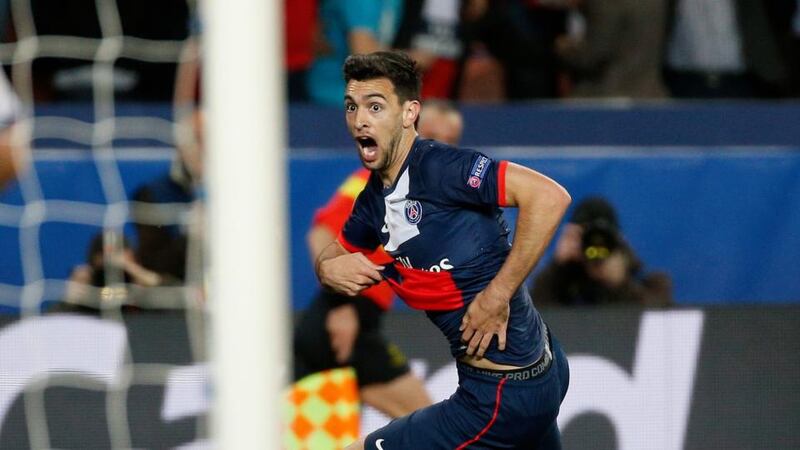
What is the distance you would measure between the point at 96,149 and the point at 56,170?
35cm

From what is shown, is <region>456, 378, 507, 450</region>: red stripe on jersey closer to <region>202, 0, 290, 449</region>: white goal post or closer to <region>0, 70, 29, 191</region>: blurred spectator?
<region>0, 70, 29, 191</region>: blurred spectator

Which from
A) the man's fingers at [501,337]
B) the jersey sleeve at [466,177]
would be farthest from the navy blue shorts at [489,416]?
the jersey sleeve at [466,177]

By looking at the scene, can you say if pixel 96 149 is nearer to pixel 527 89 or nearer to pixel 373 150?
pixel 527 89

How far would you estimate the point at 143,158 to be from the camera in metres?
7.10

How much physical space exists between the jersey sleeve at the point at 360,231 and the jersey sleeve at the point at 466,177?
1.04 ft

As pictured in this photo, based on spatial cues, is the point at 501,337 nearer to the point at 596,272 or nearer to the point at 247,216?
the point at 247,216

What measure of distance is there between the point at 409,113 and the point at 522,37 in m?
4.11

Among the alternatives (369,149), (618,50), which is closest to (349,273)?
(369,149)

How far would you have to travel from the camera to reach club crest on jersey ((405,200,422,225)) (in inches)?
171

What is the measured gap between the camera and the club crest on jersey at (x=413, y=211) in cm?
436

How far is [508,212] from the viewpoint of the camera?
7.13m

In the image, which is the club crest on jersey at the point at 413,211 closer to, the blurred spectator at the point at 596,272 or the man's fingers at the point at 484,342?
the man's fingers at the point at 484,342

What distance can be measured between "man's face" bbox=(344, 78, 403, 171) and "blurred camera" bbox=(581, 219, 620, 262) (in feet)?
8.53

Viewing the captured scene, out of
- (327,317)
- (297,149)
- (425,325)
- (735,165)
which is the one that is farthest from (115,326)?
(735,165)
